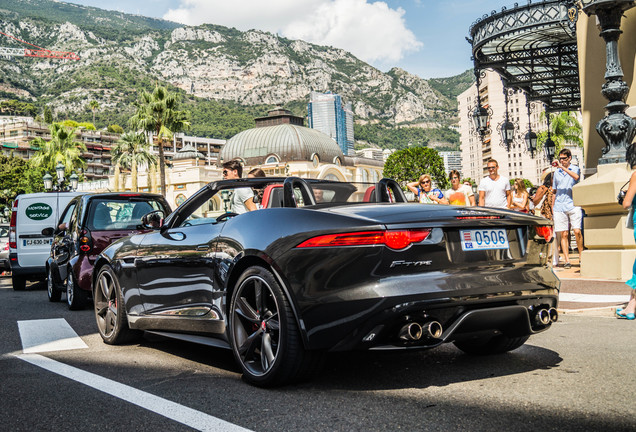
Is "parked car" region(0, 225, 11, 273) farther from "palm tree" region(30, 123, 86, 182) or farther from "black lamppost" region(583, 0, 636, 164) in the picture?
"palm tree" region(30, 123, 86, 182)

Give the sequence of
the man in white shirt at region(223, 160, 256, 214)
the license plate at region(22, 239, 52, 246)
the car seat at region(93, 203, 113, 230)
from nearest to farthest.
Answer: the man in white shirt at region(223, 160, 256, 214)
the car seat at region(93, 203, 113, 230)
the license plate at region(22, 239, 52, 246)

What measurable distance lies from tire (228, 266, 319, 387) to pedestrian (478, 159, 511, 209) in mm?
7855

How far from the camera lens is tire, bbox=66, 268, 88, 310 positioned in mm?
9273

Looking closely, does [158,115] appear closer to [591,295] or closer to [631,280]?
[591,295]

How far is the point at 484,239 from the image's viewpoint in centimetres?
389

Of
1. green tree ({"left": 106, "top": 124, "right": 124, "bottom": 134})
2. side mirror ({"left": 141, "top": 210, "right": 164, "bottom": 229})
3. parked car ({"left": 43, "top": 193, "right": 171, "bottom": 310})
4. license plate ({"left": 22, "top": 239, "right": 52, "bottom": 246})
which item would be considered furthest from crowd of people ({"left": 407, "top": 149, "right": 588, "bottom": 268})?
green tree ({"left": 106, "top": 124, "right": 124, "bottom": 134})

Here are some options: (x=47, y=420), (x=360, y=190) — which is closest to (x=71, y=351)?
(x=47, y=420)

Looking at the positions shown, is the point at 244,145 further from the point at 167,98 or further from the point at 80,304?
the point at 80,304

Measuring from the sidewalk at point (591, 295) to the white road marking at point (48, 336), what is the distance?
491 centimetres

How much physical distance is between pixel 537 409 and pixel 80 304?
24.6 feet

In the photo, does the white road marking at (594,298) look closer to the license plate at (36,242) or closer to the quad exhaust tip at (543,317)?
the quad exhaust tip at (543,317)

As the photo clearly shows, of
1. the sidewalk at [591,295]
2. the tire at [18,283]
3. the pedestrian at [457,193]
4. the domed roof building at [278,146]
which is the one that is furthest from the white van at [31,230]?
the domed roof building at [278,146]

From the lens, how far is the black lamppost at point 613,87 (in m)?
9.72

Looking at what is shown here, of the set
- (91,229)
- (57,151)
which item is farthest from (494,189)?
(57,151)
